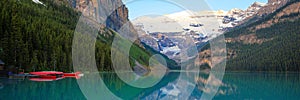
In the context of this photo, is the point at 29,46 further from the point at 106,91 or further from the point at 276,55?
the point at 276,55

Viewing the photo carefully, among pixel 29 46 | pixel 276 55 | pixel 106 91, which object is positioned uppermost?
pixel 29 46

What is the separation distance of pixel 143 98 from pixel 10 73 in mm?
23631

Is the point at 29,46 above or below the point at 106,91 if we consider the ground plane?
above

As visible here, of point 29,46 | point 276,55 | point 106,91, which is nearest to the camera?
point 106,91

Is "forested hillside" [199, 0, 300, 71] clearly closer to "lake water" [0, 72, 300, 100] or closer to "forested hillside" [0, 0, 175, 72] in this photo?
"forested hillside" [0, 0, 175, 72]

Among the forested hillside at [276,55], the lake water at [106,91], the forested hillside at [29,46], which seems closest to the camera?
the lake water at [106,91]

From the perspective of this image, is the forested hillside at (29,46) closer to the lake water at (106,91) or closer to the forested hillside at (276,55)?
the lake water at (106,91)

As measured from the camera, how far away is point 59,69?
61.3 m

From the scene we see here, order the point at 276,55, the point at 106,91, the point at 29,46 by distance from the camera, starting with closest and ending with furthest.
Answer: the point at 106,91 < the point at 29,46 < the point at 276,55

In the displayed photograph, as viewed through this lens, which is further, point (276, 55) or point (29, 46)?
point (276, 55)

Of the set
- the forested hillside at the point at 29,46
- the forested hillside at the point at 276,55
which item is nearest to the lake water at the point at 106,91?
the forested hillside at the point at 29,46

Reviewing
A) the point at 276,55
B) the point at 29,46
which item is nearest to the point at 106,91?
the point at 29,46

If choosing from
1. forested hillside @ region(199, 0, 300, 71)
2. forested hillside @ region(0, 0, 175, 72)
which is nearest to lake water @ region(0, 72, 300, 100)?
Result: forested hillside @ region(0, 0, 175, 72)

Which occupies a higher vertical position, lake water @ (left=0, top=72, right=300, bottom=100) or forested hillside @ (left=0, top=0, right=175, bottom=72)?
forested hillside @ (left=0, top=0, right=175, bottom=72)
